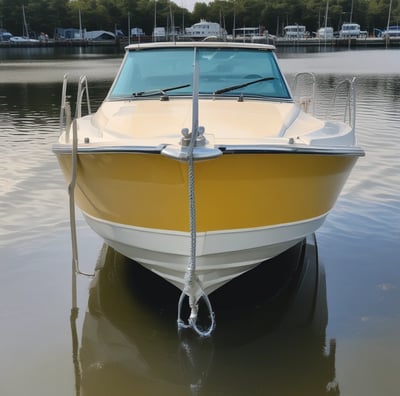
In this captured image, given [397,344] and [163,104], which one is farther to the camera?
[163,104]

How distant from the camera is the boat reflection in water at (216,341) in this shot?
4035 millimetres

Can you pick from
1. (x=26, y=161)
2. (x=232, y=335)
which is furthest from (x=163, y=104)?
(x=26, y=161)

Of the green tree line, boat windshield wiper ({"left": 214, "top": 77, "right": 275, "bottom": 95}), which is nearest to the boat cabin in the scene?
the green tree line

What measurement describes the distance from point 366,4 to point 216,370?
131 metres

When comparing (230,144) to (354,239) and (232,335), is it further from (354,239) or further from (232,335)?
(354,239)

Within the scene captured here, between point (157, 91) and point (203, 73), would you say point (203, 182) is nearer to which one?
point (157, 91)

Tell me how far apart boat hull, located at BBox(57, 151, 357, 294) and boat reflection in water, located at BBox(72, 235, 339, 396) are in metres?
0.52

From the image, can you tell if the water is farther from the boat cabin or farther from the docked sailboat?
the boat cabin

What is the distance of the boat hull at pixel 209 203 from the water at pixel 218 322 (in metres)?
0.61

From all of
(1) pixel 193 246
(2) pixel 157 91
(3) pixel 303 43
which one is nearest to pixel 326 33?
(3) pixel 303 43

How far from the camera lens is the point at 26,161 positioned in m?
10.7

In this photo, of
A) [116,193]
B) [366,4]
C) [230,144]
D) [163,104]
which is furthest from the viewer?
[366,4]

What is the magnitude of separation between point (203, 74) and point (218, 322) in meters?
2.98

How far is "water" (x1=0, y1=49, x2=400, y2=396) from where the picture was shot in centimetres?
407
